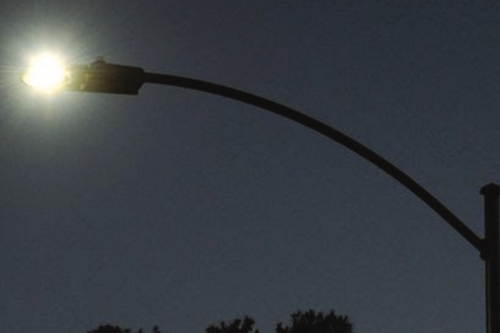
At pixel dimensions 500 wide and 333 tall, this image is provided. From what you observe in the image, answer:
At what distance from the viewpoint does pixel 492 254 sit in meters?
11.2

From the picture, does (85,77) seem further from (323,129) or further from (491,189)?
(491,189)

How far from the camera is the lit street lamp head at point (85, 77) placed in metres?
10.1

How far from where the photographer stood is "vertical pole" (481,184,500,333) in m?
10.8

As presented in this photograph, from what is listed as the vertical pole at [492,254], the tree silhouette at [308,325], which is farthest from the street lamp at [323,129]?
the tree silhouette at [308,325]

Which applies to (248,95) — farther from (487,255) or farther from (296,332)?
(296,332)

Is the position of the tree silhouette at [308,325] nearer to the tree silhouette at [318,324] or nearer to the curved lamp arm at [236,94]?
the tree silhouette at [318,324]

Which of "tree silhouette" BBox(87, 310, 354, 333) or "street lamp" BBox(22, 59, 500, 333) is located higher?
"tree silhouette" BBox(87, 310, 354, 333)

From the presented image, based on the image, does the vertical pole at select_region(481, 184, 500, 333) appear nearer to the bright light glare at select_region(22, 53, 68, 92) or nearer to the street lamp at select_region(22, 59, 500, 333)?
the street lamp at select_region(22, 59, 500, 333)

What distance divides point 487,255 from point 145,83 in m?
4.00

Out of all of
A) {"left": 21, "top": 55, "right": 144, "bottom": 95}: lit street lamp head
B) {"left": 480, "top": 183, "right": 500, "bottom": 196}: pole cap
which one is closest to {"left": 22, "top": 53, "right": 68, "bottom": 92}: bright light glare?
{"left": 21, "top": 55, "right": 144, "bottom": 95}: lit street lamp head

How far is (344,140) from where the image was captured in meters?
11.0

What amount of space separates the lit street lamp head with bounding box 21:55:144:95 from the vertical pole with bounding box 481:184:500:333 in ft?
12.8

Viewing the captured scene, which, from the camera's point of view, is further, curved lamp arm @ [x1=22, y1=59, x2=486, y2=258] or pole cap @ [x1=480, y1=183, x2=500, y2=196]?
pole cap @ [x1=480, y1=183, x2=500, y2=196]

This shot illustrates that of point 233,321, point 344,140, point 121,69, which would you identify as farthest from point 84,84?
point 233,321
